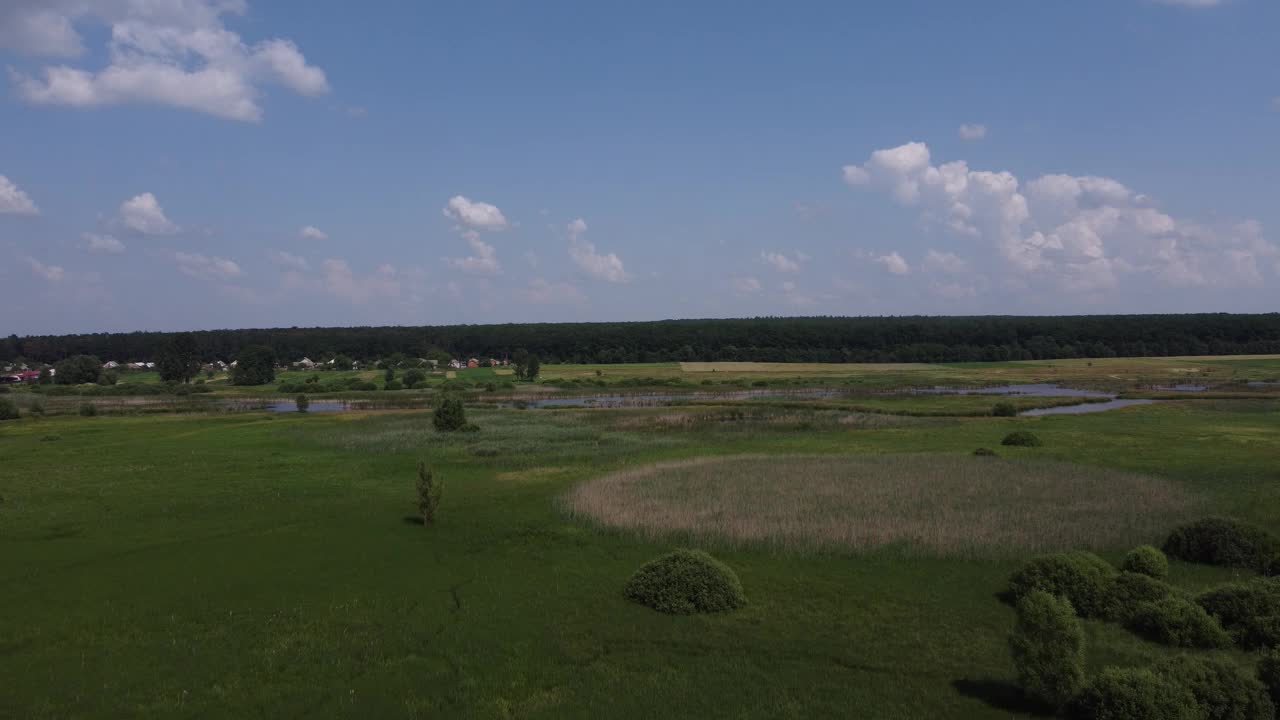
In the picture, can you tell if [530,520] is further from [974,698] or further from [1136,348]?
[1136,348]

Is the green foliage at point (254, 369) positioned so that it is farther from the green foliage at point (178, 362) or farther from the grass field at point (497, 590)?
the grass field at point (497, 590)

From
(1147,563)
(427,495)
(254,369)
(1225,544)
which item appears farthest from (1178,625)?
(254,369)

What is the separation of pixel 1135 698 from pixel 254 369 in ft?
453

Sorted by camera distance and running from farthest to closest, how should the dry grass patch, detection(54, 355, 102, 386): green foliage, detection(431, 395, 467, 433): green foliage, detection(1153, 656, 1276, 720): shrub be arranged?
Result: 1. detection(54, 355, 102, 386): green foliage
2. detection(431, 395, 467, 433): green foliage
3. the dry grass patch
4. detection(1153, 656, 1276, 720): shrub

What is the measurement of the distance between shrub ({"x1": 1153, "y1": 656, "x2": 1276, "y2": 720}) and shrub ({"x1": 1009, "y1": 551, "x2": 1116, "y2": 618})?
15.2 ft

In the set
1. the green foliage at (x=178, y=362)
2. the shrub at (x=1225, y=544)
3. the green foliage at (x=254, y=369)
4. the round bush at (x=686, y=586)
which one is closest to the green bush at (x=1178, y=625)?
the shrub at (x=1225, y=544)

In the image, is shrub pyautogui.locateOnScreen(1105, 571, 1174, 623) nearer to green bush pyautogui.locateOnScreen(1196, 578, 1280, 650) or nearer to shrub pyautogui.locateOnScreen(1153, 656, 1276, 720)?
green bush pyautogui.locateOnScreen(1196, 578, 1280, 650)

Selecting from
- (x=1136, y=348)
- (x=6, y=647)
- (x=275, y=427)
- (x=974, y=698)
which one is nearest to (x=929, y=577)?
(x=974, y=698)

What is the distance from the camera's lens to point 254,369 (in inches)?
5177

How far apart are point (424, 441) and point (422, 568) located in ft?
97.0

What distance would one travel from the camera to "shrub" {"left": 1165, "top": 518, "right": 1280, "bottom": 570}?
2020 cm

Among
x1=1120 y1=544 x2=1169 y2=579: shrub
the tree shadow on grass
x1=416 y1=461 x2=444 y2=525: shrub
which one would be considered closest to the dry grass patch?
x1=1120 y1=544 x2=1169 y2=579: shrub

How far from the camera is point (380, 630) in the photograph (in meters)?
16.6

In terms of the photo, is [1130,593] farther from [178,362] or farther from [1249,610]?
[178,362]
